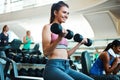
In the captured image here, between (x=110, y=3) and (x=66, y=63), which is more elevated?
(x=110, y=3)

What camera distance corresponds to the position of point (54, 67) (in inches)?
65.4

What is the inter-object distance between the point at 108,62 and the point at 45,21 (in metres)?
6.23

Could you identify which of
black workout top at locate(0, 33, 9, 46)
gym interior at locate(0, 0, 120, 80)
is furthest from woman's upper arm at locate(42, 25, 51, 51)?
black workout top at locate(0, 33, 9, 46)

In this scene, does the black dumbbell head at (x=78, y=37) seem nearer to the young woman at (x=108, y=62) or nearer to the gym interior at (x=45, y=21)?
the young woman at (x=108, y=62)

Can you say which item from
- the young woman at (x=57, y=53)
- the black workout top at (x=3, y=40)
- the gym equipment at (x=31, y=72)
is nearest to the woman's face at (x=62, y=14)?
the young woman at (x=57, y=53)

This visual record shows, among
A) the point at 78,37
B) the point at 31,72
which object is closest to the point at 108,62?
the point at 78,37

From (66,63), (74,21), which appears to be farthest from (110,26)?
(66,63)

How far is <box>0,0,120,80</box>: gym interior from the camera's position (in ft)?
19.0

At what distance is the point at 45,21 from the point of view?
28.8ft

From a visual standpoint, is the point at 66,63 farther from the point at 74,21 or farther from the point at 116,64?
the point at 74,21

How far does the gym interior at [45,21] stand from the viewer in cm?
578

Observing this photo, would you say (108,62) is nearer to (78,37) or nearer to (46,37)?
(78,37)

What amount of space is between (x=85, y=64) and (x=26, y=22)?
684cm

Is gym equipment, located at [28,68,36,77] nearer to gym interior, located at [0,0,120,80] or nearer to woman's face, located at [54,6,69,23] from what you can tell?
gym interior, located at [0,0,120,80]
